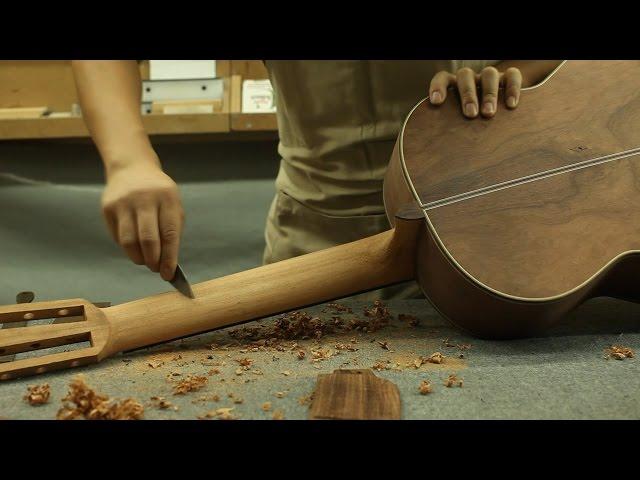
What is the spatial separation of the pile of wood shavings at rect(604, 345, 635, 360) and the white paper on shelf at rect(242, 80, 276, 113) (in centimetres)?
125

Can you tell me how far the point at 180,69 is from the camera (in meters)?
1.95

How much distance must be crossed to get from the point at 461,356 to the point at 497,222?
0.20 m

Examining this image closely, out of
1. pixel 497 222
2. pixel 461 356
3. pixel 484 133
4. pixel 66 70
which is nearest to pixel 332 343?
pixel 461 356

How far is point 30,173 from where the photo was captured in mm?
2113

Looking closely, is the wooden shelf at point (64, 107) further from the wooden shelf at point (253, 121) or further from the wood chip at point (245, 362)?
the wood chip at point (245, 362)

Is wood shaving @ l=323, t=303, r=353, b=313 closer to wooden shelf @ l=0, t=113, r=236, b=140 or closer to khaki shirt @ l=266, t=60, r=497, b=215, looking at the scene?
khaki shirt @ l=266, t=60, r=497, b=215

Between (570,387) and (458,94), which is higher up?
(458,94)

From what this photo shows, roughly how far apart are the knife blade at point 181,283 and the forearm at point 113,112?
170 mm

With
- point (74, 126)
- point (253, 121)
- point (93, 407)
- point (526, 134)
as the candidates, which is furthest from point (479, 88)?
point (74, 126)

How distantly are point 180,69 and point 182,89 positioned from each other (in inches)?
2.2

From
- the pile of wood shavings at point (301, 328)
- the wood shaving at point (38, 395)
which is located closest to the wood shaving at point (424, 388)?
the pile of wood shavings at point (301, 328)

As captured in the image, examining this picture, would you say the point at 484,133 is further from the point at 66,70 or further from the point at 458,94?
the point at 66,70

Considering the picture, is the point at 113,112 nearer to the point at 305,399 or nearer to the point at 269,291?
the point at 269,291

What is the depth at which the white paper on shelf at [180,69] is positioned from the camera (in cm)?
191
